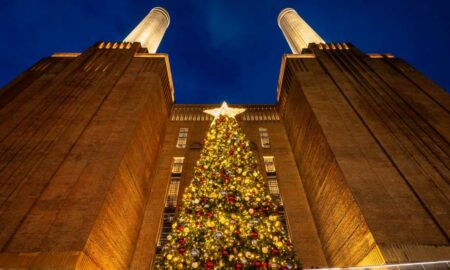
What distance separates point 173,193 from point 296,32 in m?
21.7

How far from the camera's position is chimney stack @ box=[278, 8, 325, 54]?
76.1 feet

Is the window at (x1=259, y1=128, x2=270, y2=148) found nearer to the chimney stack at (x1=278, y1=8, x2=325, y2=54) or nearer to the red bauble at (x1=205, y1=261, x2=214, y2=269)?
the chimney stack at (x1=278, y1=8, x2=325, y2=54)

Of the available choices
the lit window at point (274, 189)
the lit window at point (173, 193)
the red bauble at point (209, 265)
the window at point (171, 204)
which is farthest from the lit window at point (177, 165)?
the red bauble at point (209, 265)

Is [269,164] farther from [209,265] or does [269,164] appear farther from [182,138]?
[209,265]

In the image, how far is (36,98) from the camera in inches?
503

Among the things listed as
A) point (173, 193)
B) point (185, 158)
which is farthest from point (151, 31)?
point (173, 193)

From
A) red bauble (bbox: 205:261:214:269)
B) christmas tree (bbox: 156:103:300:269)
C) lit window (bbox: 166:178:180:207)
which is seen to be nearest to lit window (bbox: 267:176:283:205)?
christmas tree (bbox: 156:103:300:269)

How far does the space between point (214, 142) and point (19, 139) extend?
335 inches

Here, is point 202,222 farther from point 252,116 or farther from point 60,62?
point 60,62

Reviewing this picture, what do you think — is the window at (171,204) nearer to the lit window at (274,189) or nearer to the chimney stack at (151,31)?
the lit window at (274,189)

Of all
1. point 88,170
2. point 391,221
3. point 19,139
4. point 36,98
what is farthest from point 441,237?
point 36,98

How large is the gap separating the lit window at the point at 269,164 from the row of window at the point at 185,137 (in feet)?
3.23

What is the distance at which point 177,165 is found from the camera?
51.8ft

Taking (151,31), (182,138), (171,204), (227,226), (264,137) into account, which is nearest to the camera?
(227,226)
